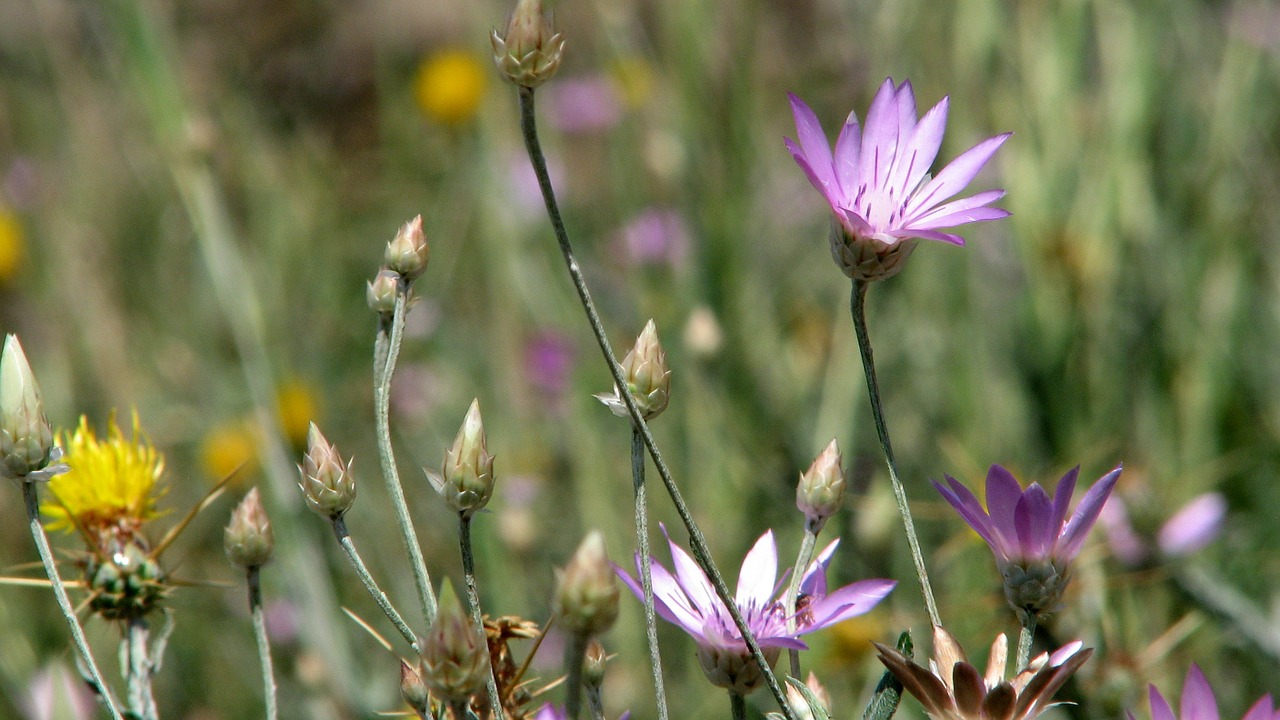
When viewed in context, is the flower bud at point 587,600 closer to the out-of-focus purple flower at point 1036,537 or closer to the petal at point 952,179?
the out-of-focus purple flower at point 1036,537

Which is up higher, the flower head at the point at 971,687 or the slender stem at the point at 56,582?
the slender stem at the point at 56,582

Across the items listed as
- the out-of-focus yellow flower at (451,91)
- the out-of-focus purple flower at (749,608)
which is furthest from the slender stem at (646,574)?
the out-of-focus yellow flower at (451,91)

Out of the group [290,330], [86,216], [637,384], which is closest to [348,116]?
[86,216]

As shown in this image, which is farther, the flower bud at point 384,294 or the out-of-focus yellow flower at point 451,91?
the out-of-focus yellow flower at point 451,91

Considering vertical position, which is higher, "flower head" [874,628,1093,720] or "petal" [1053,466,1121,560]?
"petal" [1053,466,1121,560]

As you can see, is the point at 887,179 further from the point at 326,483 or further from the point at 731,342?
the point at 731,342

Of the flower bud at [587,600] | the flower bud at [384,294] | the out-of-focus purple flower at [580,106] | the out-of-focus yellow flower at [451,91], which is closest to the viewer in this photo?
the flower bud at [587,600]

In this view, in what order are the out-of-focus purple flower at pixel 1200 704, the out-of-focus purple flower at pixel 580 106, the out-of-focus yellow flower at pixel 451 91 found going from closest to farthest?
the out-of-focus purple flower at pixel 1200 704, the out-of-focus yellow flower at pixel 451 91, the out-of-focus purple flower at pixel 580 106

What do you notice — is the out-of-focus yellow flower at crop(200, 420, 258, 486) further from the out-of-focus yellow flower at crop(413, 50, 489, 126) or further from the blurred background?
the out-of-focus yellow flower at crop(413, 50, 489, 126)

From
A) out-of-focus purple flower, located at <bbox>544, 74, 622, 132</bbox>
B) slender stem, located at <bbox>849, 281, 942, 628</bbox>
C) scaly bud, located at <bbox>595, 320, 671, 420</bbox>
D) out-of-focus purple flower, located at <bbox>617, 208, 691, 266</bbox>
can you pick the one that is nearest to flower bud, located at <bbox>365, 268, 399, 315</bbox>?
scaly bud, located at <bbox>595, 320, 671, 420</bbox>
